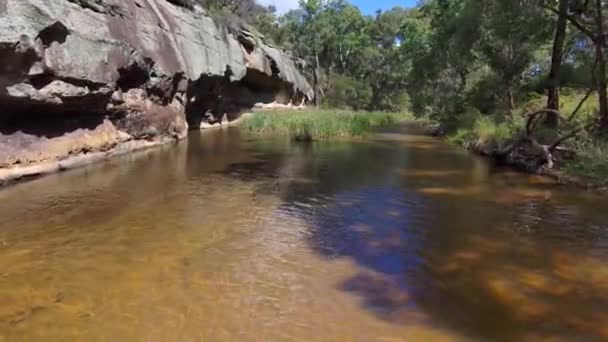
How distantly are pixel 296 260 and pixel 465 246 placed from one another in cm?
234

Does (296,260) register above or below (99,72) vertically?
below

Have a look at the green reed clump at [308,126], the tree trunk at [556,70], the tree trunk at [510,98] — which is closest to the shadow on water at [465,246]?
the tree trunk at [556,70]

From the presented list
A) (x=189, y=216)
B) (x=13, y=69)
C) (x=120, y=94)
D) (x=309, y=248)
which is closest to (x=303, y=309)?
(x=309, y=248)

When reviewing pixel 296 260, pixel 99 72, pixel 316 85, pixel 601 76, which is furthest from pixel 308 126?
pixel 316 85

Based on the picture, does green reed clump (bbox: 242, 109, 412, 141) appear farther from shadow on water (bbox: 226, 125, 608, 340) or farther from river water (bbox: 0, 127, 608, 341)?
river water (bbox: 0, 127, 608, 341)

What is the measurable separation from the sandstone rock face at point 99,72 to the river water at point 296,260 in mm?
1700

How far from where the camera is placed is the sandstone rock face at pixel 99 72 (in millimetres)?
9367

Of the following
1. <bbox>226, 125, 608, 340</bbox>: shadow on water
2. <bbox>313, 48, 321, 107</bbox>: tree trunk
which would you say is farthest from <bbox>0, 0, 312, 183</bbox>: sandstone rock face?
<bbox>313, 48, 321, 107</bbox>: tree trunk

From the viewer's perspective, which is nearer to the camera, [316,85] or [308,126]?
[308,126]

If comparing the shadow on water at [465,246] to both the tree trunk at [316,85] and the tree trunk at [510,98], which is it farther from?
the tree trunk at [316,85]

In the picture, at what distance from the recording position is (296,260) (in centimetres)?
561

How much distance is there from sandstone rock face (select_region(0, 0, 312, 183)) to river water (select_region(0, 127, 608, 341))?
170 centimetres

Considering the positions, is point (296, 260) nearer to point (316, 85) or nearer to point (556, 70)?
point (556, 70)

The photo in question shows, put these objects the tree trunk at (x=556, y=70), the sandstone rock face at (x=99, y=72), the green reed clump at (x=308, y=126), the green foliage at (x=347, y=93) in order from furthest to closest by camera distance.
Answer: the green foliage at (x=347, y=93) < the green reed clump at (x=308, y=126) < the tree trunk at (x=556, y=70) < the sandstone rock face at (x=99, y=72)
